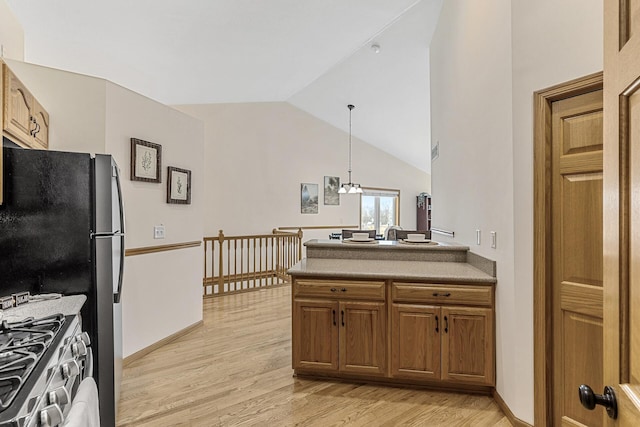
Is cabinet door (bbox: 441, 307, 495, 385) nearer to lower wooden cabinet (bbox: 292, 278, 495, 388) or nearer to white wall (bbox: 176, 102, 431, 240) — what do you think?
lower wooden cabinet (bbox: 292, 278, 495, 388)

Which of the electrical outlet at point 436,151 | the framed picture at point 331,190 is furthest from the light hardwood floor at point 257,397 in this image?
the framed picture at point 331,190

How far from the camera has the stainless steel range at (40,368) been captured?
913 millimetres

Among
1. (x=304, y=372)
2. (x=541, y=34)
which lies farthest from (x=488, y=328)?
(x=541, y=34)

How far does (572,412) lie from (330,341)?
1533 millimetres

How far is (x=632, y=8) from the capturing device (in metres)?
0.75

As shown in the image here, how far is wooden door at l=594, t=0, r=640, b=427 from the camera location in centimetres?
72

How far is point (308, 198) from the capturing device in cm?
818

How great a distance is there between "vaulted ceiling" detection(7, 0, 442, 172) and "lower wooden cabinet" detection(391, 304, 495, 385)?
→ 3122 mm

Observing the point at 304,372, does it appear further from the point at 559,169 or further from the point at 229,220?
the point at 229,220

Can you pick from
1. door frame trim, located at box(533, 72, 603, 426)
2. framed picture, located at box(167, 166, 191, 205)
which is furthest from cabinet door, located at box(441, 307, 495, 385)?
framed picture, located at box(167, 166, 191, 205)

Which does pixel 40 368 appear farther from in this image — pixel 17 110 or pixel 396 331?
pixel 396 331

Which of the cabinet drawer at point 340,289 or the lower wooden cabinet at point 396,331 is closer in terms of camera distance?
the lower wooden cabinet at point 396,331

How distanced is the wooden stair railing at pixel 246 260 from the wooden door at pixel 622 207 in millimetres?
5467

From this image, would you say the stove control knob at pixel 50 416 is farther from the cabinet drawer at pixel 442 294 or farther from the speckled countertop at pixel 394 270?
the cabinet drawer at pixel 442 294
